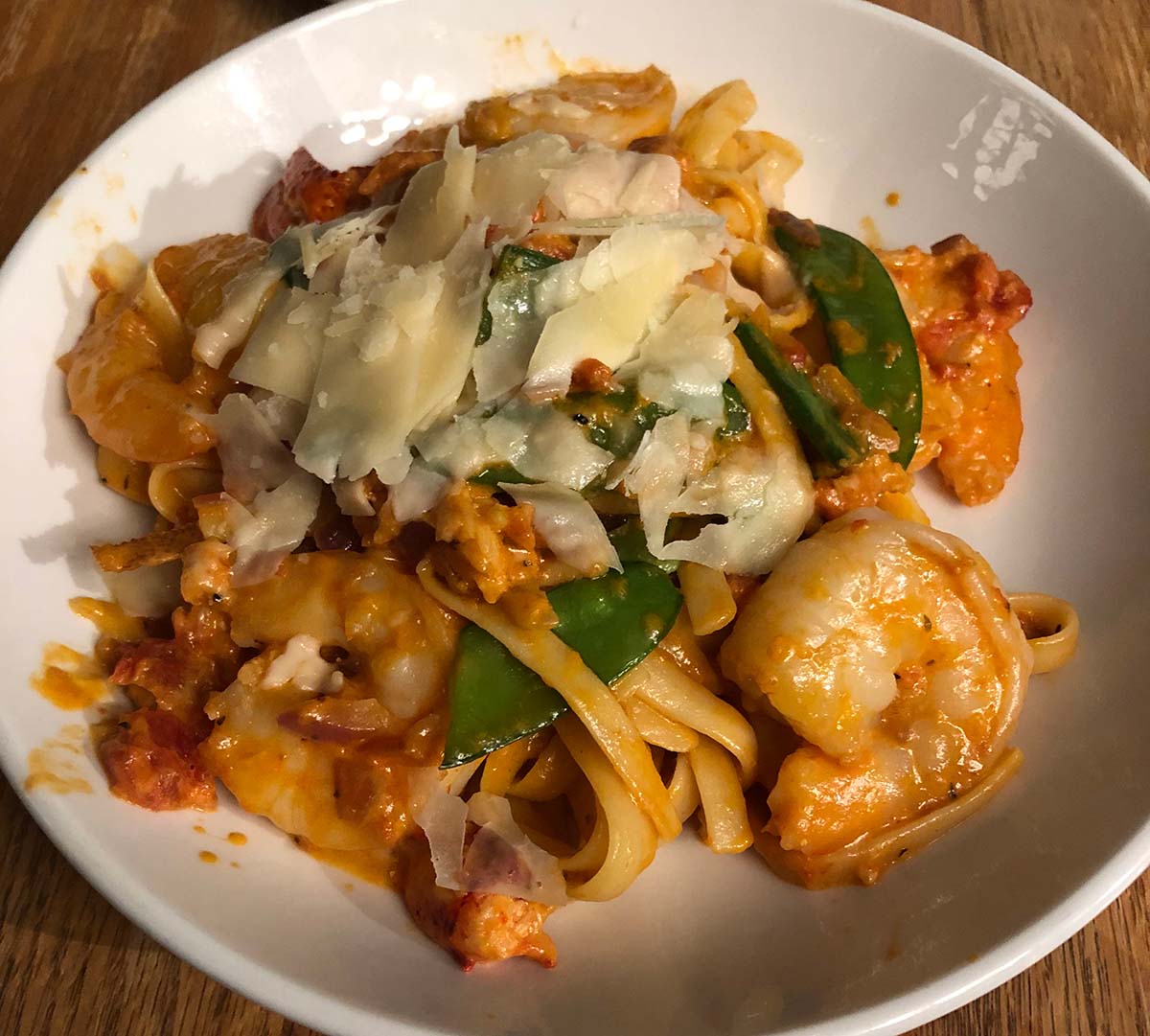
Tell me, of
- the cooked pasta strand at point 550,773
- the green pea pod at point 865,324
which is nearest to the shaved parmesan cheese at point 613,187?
the green pea pod at point 865,324

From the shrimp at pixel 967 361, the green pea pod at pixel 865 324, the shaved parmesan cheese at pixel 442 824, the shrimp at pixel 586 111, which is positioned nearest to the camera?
the shaved parmesan cheese at pixel 442 824

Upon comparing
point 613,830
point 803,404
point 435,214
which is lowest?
point 613,830

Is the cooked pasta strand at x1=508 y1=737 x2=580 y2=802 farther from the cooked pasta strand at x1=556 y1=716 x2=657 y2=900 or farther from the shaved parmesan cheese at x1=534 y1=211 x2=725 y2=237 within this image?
the shaved parmesan cheese at x1=534 y1=211 x2=725 y2=237

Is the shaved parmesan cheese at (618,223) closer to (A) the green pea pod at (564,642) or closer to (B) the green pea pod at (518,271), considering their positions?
(B) the green pea pod at (518,271)

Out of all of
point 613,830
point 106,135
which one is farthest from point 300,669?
point 106,135

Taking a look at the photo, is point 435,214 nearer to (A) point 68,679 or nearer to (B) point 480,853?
(A) point 68,679

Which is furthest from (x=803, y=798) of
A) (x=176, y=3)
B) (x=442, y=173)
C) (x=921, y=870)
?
(x=176, y=3)

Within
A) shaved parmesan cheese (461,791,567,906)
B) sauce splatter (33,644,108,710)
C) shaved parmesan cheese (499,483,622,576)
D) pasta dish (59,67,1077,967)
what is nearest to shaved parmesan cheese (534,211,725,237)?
pasta dish (59,67,1077,967)
